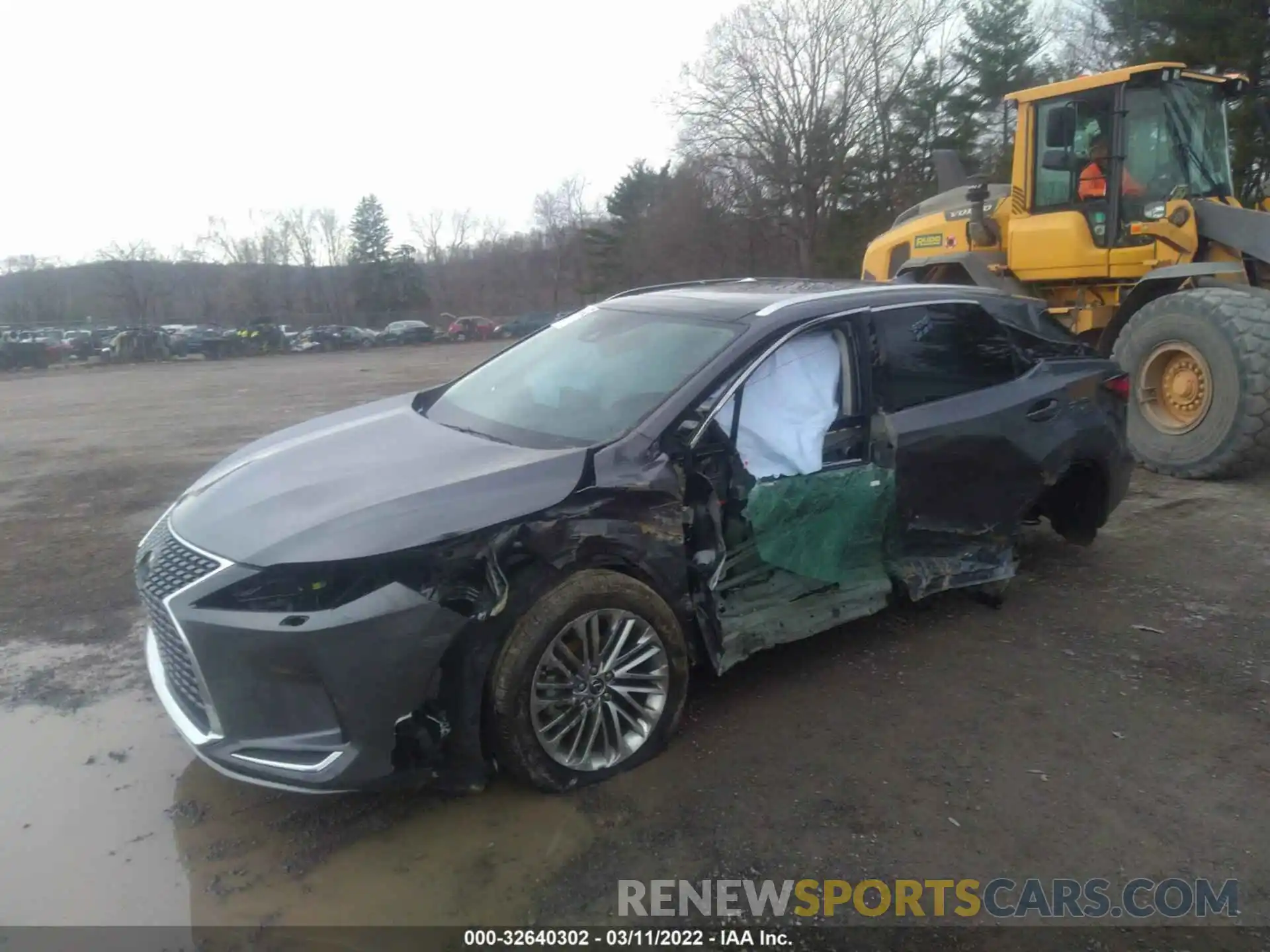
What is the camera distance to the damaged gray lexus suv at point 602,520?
293 centimetres

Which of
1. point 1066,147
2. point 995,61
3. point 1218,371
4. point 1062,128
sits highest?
point 995,61

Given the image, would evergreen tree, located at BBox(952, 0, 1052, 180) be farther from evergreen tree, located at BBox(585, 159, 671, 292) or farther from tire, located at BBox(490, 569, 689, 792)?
tire, located at BBox(490, 569, 689, 792)

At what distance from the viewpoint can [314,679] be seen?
286 centimetres

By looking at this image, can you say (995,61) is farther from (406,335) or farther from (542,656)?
(542,656)

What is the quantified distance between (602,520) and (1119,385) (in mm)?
3421

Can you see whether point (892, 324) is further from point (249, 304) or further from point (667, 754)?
point (249, 304)

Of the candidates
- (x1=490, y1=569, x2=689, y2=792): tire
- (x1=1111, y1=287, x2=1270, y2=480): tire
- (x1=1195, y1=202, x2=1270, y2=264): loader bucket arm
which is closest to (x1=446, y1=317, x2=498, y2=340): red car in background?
(x1=1195, y1=202, x2=1270, y2=264): loader bucket arm

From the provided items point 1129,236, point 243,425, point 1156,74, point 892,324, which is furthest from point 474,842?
point 243,425

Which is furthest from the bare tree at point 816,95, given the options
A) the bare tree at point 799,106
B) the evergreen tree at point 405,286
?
the evergreen tree at point 405,286

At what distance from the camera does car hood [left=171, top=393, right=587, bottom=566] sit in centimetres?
300

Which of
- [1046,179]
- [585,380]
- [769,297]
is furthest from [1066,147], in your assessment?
[585,380]

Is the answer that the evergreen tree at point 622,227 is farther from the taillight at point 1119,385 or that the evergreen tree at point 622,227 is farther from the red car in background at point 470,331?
the taillight at point 1119,385

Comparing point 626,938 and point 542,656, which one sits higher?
point 542,656

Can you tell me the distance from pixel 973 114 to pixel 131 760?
41215 mm
